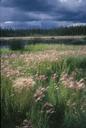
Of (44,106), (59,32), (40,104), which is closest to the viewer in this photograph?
(44,106)

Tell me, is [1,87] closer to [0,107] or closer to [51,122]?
[0,107]

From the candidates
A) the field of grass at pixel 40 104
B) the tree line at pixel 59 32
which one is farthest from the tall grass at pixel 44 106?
the tree line at pixel 59 32

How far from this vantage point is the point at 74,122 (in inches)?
232

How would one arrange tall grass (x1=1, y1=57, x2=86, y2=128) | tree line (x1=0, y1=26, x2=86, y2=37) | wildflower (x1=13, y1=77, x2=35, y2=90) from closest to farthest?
1. tall grass (x1=1, y1=57, x2=86, y2=128)
2. wildflower (x1=13, y1=77, x2=35, y2=90)
3. tree line (x1=0, y1=26, x2=86, y2=37)

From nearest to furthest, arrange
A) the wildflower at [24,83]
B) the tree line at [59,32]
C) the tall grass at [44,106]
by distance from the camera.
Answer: the tall grass at [44,106] < the wildflower at [24,83] < the tree line at [59,32]

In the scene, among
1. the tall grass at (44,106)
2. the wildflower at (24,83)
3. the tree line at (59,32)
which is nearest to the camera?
the tall grass at (44,106)

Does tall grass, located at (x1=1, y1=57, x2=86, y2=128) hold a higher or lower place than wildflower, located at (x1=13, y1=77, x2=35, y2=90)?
lower

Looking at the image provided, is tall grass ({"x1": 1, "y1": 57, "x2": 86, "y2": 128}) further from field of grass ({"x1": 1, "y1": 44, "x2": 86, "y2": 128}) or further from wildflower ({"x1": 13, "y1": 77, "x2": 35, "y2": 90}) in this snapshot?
wildflower ({"x1": 13, "y1": 77, "x2": 35, "y2": 90})

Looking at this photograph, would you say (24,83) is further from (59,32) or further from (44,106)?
(59,32)

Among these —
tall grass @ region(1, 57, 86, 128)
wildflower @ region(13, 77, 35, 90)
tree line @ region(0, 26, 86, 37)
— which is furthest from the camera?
tree line @ region(0, 26, 86, 37)

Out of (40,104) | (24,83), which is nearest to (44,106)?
(40,104)

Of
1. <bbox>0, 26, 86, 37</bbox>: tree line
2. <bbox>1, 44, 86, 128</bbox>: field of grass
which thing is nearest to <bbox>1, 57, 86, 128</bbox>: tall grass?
<bbox>1, 44, 86, 128</bbox>: field of grass

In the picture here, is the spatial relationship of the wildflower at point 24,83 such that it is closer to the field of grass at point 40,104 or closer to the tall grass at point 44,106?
the field of grass at point 40,104

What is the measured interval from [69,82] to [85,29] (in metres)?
109
